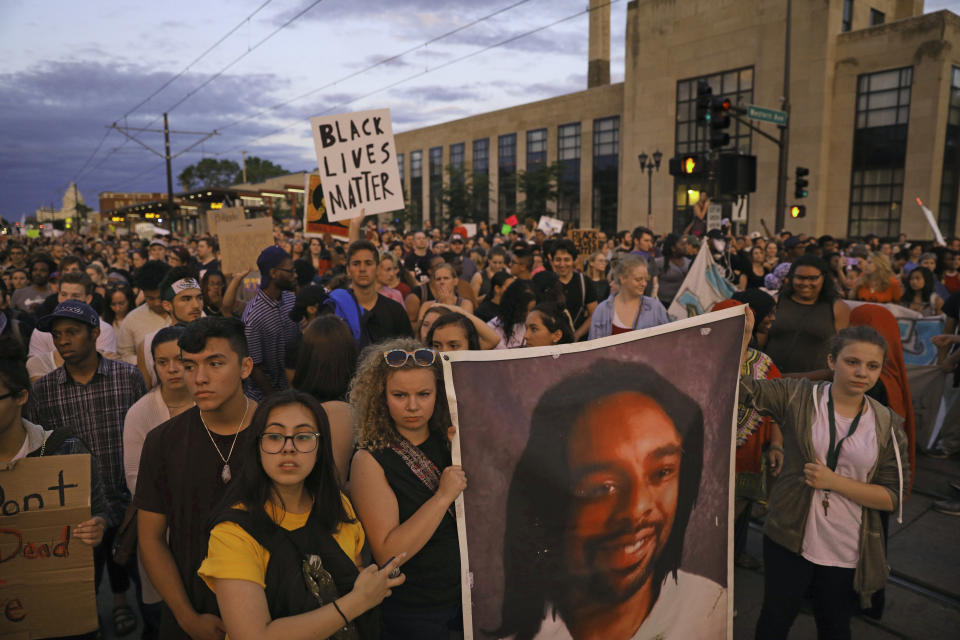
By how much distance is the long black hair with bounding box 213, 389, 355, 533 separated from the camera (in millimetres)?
A: 1831

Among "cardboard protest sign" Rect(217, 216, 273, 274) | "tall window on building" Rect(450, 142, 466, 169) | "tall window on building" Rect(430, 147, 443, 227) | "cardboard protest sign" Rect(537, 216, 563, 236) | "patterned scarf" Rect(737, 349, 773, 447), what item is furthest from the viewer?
"tall window on building" Rect(430, 147, 443, 227)

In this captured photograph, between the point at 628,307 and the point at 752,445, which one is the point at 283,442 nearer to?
the point at 752,445

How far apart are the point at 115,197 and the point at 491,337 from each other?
94.5m

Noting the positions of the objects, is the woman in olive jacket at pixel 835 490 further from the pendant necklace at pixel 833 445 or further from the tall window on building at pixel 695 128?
the tall window on building at pixel 695 128

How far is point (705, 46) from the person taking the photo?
1164 inches

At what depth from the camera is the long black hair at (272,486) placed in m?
1.83

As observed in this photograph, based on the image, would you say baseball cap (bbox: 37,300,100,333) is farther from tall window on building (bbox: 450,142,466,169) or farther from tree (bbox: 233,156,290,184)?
tree (bbox: 233,156,290,184)

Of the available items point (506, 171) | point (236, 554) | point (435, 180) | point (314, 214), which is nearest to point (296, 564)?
point (236, 554)

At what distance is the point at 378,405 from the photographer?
2.17 meters

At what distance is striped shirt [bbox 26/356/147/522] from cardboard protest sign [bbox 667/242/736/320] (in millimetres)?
5387

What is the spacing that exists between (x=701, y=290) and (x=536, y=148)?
37133 mm

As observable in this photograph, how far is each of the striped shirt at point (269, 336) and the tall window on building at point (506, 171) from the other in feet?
126

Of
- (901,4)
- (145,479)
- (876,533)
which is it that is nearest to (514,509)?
(145,479)

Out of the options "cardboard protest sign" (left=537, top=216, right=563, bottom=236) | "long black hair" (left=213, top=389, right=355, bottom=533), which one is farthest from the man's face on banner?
"cardboard protest sign" (left=537, top=216, right=563, bottom=236)
